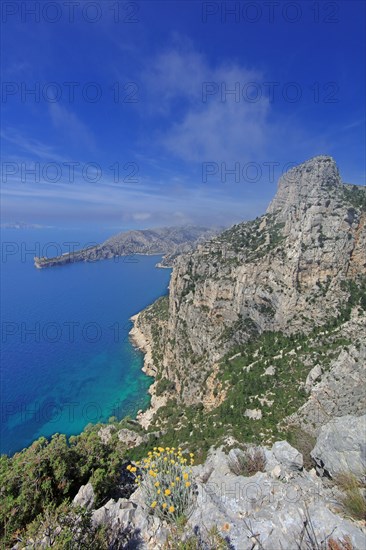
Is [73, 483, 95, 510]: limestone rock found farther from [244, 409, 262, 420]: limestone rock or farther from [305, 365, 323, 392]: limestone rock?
[305, 365, 323, 392]: limestone rock

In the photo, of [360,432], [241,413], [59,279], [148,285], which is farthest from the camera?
[59,279]

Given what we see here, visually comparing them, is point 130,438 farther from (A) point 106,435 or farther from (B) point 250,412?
(B) point 250,412

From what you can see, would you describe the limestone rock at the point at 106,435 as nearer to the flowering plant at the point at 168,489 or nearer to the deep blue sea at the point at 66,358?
the flowering plant at the point at 168,489

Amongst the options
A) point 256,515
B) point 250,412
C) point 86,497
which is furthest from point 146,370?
point 256,515

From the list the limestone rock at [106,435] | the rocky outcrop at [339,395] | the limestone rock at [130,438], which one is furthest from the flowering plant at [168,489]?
the limestone rock at [130,438]

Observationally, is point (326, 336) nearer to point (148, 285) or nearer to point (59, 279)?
point (148, 285)

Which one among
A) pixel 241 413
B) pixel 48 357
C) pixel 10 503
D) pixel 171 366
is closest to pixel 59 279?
pixel 48 357
